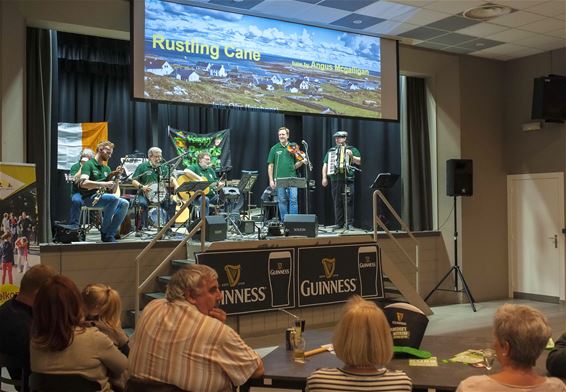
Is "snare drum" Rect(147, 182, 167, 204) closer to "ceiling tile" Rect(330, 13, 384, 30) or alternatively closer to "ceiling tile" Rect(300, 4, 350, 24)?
"ceiling tile" Rect(300, 4, 350, 24)

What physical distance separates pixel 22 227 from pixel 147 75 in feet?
7.75

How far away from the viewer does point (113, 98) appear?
10.2 meters

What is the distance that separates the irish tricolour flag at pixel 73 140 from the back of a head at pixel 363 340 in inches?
337

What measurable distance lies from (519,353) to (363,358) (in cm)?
51

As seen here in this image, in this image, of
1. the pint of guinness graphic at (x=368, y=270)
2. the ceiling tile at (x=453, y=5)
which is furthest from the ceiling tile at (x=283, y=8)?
the pint of guinness graphic at (x=368, y=270)

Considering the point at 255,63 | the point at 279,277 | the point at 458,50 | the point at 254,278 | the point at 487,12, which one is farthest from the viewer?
the point at 458,50

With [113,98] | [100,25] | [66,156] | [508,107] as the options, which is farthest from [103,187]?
[508,107]

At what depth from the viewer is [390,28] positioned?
768 cm

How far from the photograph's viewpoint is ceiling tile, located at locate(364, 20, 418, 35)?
749 cm

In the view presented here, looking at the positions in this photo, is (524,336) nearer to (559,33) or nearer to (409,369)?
(409,369)

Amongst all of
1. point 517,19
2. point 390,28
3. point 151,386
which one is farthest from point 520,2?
point 151,386

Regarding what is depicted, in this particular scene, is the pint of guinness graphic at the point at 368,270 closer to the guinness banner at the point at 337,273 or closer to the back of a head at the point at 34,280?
the guinness banner at the point at 337,273

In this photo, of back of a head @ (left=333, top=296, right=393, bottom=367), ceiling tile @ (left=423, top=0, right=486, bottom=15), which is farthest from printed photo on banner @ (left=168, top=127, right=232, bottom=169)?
back of a head @ (left=333, top=296, right=393, bottom=367)

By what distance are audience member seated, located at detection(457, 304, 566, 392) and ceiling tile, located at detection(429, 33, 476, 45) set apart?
6.85 metres
